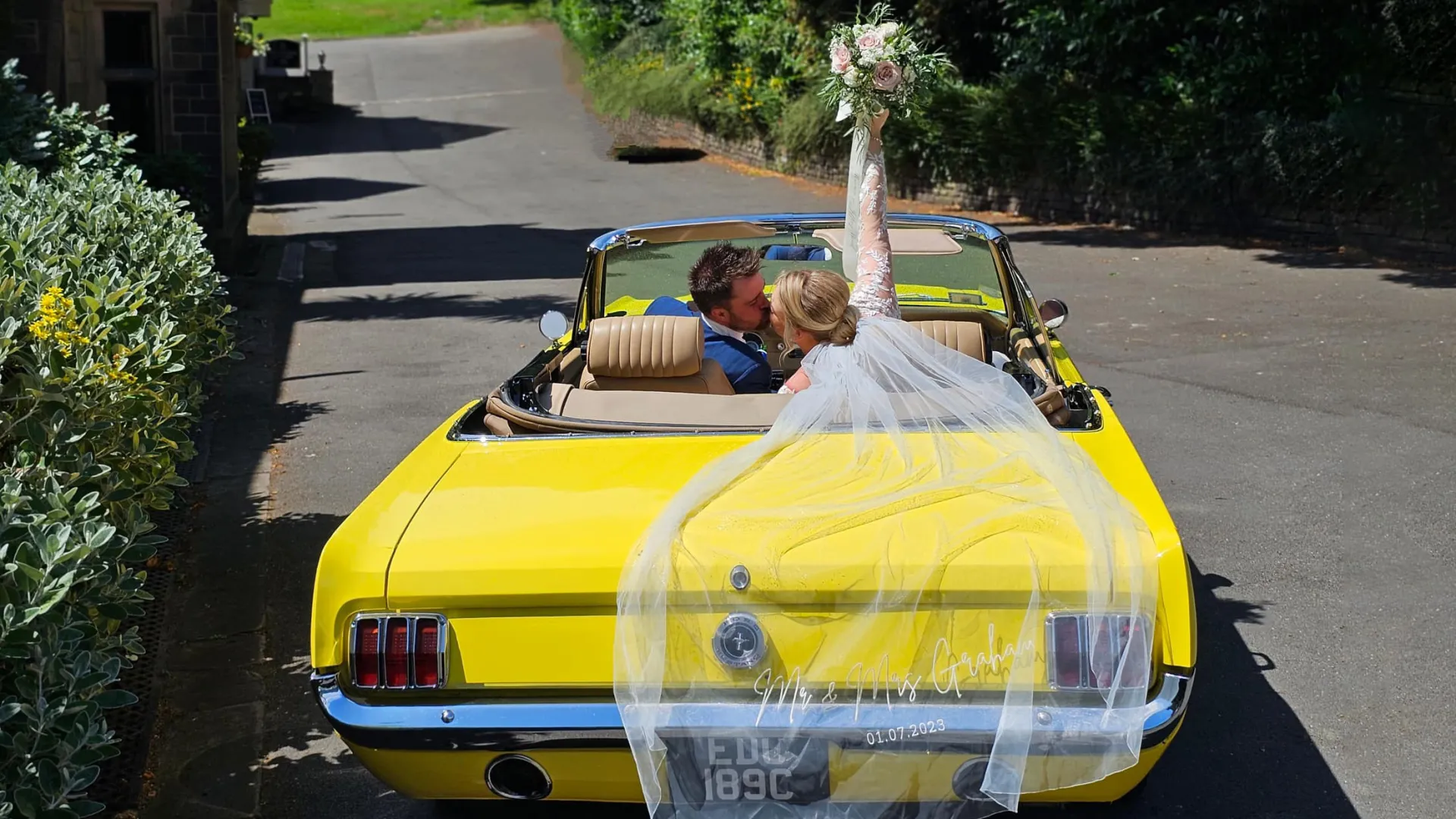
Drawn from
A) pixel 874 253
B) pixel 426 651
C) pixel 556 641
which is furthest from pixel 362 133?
pixel 556 641

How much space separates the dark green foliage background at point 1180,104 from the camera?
52.6ft

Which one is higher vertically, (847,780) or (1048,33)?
(1048,33)

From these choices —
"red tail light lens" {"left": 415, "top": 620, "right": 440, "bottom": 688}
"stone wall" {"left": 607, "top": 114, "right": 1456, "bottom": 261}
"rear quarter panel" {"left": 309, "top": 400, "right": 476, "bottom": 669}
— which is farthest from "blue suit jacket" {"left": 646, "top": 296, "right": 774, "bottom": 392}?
"stone wall" {"left": 607, "top": 114, "right": 1456, "bottom": 261}

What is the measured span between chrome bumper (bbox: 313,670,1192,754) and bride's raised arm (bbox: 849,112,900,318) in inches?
68.1

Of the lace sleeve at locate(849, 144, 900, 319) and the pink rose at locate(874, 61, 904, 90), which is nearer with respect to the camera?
the lace sleeve at locate(849, 144, 900, 319)

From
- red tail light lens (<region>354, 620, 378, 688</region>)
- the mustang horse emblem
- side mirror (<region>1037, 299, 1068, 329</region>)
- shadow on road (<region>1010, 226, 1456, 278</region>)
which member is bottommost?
shadow on road (<region>1010, 226, 1456, 278</region>)

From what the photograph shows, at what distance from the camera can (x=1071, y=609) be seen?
125 inches

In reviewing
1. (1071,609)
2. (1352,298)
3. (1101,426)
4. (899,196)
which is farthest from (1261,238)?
(1071,609)

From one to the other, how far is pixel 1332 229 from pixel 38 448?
15.2m

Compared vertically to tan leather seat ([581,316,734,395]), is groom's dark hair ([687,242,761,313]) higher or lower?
higher

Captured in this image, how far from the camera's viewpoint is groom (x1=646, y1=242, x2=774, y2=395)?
4.76m

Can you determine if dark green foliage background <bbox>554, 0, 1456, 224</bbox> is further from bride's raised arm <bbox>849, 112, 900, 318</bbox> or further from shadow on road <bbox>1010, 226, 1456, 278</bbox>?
bride's raised arm <bbox>849, 112, 900, 318</bbox>

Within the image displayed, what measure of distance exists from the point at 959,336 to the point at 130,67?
12719 millimetres

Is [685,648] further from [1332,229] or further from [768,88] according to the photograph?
[768,88]
